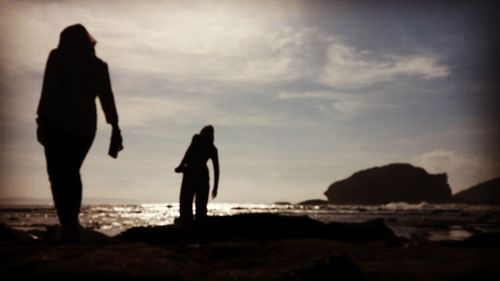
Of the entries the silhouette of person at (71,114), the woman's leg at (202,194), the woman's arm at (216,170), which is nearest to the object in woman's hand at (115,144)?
the silhouette of person at (71,114)

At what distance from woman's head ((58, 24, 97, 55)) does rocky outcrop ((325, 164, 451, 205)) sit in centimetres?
18242

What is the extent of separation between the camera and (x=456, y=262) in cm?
372

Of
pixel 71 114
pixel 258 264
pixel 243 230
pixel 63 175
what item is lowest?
pixel 243 230

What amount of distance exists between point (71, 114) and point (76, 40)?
3.20ft

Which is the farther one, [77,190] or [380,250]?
[77,190]

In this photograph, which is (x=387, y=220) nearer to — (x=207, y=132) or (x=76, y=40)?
(x=207, y=132)

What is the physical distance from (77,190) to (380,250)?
11.3 feet

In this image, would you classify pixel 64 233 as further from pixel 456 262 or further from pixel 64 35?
pixel 456 262

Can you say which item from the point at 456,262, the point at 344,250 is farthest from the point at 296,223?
the point at 456,262

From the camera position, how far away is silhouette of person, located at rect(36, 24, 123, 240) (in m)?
5.55

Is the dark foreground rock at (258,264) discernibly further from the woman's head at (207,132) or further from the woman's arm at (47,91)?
the woman's head at (207,132)

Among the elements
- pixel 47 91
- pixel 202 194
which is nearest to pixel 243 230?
pixel 202 194

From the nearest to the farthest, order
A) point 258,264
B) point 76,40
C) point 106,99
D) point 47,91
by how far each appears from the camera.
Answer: point 258,264, point 47,91, point 76,40, point 106,99

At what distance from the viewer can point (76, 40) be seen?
5.95 meters
